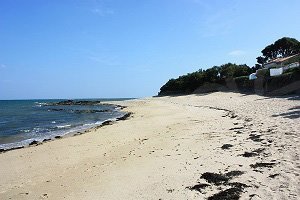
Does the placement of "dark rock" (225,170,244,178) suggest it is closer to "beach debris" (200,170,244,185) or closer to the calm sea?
"beach debris" (200,170,244,185)

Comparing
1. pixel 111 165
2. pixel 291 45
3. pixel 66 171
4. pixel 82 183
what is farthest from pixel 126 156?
pixel 291 45

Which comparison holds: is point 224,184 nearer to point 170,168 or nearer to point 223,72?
point 170,168

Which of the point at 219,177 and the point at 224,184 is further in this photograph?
the point at 219,177

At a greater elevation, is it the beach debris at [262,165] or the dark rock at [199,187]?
the beach debris at [262,165]

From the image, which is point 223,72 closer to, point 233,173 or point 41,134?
point 41,134

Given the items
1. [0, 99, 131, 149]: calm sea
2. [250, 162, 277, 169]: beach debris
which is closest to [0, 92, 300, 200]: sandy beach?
[250, 162, 277, 169]: beach debris

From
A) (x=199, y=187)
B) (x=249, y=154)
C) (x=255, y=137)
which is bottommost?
(x=199, y=187)

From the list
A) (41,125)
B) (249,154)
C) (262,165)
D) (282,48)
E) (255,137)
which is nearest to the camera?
(262,165)

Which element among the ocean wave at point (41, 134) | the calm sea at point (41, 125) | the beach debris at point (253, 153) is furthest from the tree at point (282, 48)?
the beach debris at point (253, 153)

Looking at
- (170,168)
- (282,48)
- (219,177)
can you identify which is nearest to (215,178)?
(219,177)

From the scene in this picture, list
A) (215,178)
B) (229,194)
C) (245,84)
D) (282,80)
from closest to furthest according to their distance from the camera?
1. (229,194)
2. (215,178)
3. (282,80)
4. (245,84)

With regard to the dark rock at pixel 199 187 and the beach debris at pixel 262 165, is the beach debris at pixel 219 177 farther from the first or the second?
the beach debris at pixel 262 165

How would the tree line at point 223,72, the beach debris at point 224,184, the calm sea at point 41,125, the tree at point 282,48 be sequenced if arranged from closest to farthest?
1. the beach debris at point 224,184
2. the calm sea at point 41,125
3. the tree line at point 223,72
4. the tree at point 282,48

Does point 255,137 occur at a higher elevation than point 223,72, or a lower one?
lower
